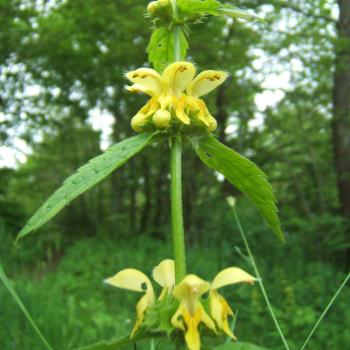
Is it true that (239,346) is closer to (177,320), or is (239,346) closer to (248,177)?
(177,320)

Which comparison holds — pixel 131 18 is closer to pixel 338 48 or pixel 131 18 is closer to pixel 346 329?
pixel 338 48

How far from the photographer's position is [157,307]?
732 millimetres

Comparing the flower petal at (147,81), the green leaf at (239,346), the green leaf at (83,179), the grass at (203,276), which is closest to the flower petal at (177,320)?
the green leaf at (239,346)

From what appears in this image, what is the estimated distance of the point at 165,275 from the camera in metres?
0.85

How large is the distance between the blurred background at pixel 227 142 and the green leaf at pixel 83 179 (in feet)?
5.59

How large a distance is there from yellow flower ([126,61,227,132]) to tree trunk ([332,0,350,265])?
4161 millimetres

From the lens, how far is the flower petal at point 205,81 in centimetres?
84

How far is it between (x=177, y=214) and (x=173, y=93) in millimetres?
212

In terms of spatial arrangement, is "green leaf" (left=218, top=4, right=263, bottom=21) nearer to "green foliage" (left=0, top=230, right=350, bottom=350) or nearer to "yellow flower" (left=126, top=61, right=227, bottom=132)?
"yellow flower" (left=126, top=61, right=227, bottom=132)

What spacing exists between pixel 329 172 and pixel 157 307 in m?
6.00

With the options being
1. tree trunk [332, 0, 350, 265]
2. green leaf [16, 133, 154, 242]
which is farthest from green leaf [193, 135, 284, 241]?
tree trunk [332, 0, 350, 265]

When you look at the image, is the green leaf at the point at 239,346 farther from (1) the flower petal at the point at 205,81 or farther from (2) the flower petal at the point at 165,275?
(1) the flower petal at the point at 205,81

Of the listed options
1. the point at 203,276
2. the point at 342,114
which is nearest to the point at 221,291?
the point at 203,276

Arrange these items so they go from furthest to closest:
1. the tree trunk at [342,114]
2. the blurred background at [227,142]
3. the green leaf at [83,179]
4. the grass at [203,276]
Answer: the tree trunk at [342,114], the blurred background at [227,142], the grass at [203,276], the green leaf at [83,179]
